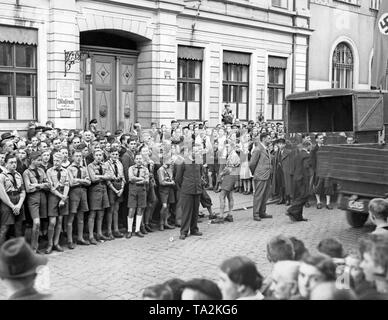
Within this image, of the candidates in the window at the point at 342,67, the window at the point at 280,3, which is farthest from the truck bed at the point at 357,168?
the window at the point at 342,67

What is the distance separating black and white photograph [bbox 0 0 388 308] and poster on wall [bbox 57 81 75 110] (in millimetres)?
47

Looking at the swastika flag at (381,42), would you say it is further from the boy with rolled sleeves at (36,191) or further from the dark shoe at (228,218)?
the boy with rolled sleeves at (36,191)

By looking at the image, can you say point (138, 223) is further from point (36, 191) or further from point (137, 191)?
point (36, 191)

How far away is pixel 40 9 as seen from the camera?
1625 cm

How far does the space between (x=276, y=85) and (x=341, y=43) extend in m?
5.83

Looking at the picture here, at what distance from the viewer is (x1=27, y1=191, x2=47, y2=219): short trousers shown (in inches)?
363

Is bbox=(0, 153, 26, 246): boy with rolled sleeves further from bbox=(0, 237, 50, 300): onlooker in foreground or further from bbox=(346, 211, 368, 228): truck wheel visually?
bbox=(346, 211, 368, 228): truck wheel

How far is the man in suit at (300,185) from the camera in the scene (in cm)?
1225

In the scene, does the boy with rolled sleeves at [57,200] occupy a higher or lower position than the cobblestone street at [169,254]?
higher

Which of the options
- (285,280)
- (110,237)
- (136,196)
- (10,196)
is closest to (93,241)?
(110,237)

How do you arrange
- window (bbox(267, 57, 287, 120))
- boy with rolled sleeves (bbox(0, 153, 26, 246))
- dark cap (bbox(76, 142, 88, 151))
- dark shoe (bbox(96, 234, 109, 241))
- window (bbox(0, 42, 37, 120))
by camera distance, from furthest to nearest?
window (bbox(267, 57, 287, 120)) → window (bbox(0, 42, 37, 120)) → dark cap (bbox(76, 142, 88, 151)) → dark shoe (bbox(96, 234, 109, 241)) → boy with rolled sleeves (bbox(0, 153, 26, 246))

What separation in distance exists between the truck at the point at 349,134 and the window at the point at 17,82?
311 inches

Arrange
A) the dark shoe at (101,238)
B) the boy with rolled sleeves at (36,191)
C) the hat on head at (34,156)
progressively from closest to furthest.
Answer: the boy with rolled sleeves at (36,191) → the hat on head at (34,156) → the dark shoe at (101,238)

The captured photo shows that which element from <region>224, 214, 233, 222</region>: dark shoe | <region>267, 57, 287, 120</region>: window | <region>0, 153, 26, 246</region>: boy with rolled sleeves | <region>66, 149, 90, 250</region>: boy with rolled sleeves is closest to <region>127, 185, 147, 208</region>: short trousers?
<region>66, 149, 90, 250</region>: boy with rolled sleeves
